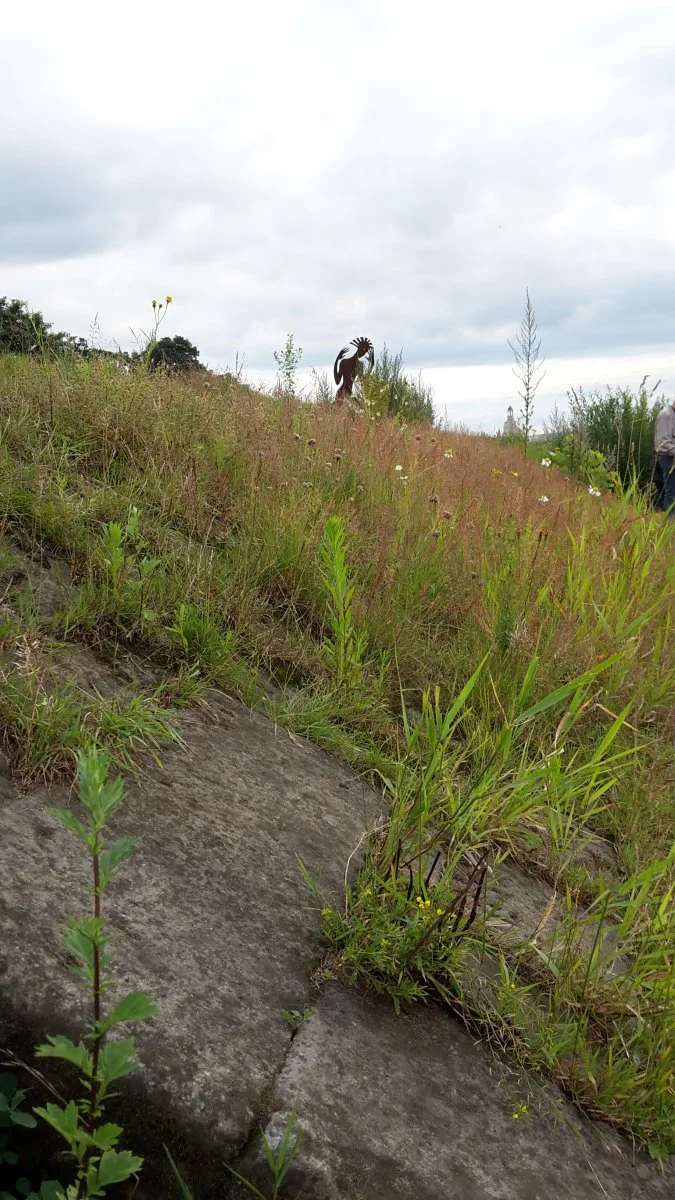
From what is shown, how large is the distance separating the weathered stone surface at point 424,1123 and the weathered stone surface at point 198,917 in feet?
0.32

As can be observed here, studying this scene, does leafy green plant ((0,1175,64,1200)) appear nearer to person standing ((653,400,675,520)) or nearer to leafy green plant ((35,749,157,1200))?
leafy green plant ((35,749,157,1200))

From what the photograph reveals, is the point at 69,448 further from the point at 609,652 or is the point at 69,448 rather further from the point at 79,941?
the point at 79,941

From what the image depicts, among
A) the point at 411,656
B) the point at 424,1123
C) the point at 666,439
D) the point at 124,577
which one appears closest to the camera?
the point at 424,1123

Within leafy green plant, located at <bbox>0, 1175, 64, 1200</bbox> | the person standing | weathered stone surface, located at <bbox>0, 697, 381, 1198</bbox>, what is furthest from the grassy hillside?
the person standing

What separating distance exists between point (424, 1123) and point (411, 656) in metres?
1.82

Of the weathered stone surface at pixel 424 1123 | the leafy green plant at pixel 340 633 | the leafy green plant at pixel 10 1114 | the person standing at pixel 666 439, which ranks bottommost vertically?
the weathered stone surface at pixel 424 1123

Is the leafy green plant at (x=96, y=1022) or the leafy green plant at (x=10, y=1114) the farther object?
the leafy green plant at (x=10, y=1114)

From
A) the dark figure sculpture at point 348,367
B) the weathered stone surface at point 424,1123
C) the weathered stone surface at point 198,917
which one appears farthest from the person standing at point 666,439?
the weathered stone surface at point 424,1123

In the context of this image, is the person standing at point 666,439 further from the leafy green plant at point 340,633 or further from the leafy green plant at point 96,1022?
the leafy green plant at point 96,1022

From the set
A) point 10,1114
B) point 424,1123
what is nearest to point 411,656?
point 424,1123

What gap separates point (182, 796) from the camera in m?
2.07

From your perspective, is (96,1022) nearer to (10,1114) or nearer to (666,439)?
(10,1114)

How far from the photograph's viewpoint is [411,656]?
10.4 feet

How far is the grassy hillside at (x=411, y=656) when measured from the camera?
1824mm
